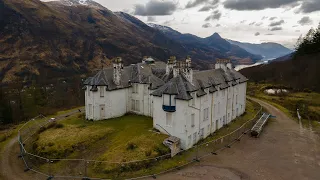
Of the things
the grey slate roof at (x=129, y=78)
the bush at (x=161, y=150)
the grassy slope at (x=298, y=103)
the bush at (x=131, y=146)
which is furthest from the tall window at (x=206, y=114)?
the grassy slope at (x=298, y=103)

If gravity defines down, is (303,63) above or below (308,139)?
above

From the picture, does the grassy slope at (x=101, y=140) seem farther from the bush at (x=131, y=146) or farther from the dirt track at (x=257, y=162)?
the dirt track at (x=257, y=162)

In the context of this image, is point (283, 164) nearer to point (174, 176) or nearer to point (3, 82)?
point (174, 176)

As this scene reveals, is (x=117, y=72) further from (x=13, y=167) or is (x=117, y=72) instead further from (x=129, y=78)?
(x=13, y=167)

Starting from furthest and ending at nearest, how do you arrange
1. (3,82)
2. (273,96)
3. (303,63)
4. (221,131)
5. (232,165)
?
(3,82)
(303,63)
(273,96)
(221,131)
(232,165)

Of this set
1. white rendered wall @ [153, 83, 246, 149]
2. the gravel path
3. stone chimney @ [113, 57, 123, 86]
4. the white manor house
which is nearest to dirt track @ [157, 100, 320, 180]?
white rendered wall @ [153, 83, 246, 149]

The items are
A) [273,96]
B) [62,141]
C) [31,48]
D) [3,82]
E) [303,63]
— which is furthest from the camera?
[31,48]

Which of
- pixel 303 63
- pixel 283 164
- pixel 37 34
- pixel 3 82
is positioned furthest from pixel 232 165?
pixel 37 34

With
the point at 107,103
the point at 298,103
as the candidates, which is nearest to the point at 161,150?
the point at 107,103
